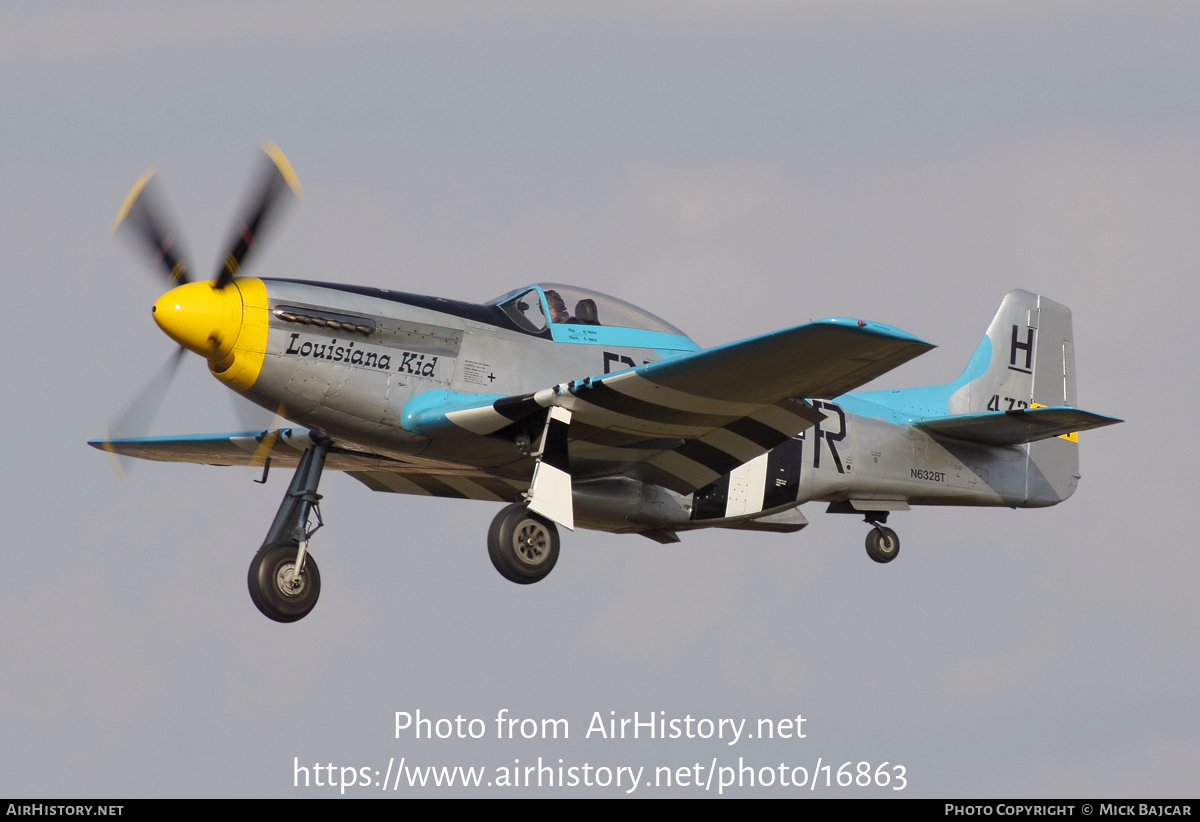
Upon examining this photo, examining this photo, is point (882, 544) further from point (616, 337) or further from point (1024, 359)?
point (616, 337)

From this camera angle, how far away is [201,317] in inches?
455

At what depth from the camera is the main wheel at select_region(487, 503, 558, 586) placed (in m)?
12.3

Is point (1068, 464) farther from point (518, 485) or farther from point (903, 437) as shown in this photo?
point (518, 485)

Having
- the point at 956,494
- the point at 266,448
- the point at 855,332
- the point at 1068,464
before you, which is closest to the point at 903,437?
the point at 956,494

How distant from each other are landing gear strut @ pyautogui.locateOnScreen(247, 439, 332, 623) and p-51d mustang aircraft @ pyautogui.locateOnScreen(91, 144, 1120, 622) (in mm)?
14

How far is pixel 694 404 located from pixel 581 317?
60.2 inches

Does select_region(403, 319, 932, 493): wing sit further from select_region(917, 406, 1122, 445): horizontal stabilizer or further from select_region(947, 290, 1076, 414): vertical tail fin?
select_region(947, 290, 1076, 414): vertical tail fin

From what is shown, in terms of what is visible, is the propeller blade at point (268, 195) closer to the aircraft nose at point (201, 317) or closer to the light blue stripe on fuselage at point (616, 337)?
the aircraft nose at point (201, 317)

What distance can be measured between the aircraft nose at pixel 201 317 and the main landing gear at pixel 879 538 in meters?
6.97

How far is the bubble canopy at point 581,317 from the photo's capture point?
1287cm

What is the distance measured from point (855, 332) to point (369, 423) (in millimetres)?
4104

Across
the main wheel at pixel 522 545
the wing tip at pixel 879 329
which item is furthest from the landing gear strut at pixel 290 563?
the wing tip at pixel 879 329

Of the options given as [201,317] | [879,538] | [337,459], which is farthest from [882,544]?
[201,317]

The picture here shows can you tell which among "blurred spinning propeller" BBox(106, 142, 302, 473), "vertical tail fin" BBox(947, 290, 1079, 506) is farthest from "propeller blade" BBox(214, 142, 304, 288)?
"vertical tail fin" BBox(947, 290, 1079, 506)
